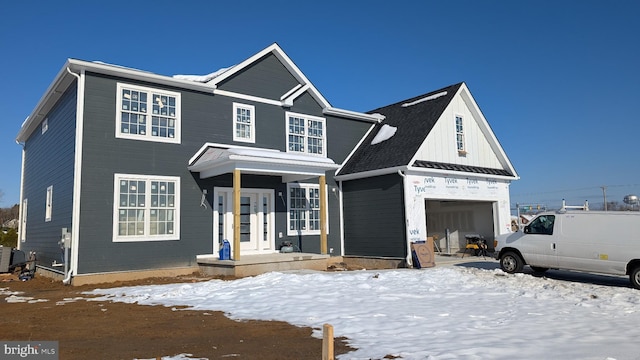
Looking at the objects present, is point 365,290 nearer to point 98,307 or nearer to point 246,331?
point 246,331

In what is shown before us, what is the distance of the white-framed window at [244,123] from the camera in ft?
48.6

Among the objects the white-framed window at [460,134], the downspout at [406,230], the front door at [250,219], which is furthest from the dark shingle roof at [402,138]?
the front door at [250,219]

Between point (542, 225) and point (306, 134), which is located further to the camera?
point (306, 134)

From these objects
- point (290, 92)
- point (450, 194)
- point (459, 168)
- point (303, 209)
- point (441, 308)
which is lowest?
point (441, 308)

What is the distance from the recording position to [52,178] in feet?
47.2

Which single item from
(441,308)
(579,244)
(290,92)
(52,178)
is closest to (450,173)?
(579,244)

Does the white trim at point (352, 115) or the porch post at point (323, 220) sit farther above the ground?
the white trim at point (352, 115)

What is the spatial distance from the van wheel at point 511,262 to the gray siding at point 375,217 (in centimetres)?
325

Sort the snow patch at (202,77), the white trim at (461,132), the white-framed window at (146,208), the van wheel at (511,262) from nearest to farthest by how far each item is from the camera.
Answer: the van wheel at (511,262)
the white-framed window at (146,208)
the snow patch at (202,77)
the white trim at (461,132)

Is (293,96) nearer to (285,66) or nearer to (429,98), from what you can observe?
(285,66)

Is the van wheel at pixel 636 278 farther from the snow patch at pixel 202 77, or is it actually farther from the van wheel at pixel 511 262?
the snow patch at pixel 202 77

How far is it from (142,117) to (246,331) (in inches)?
343

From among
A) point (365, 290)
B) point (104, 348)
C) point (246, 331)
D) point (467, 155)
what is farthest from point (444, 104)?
point (104, 348)

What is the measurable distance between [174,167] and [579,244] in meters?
11.1
